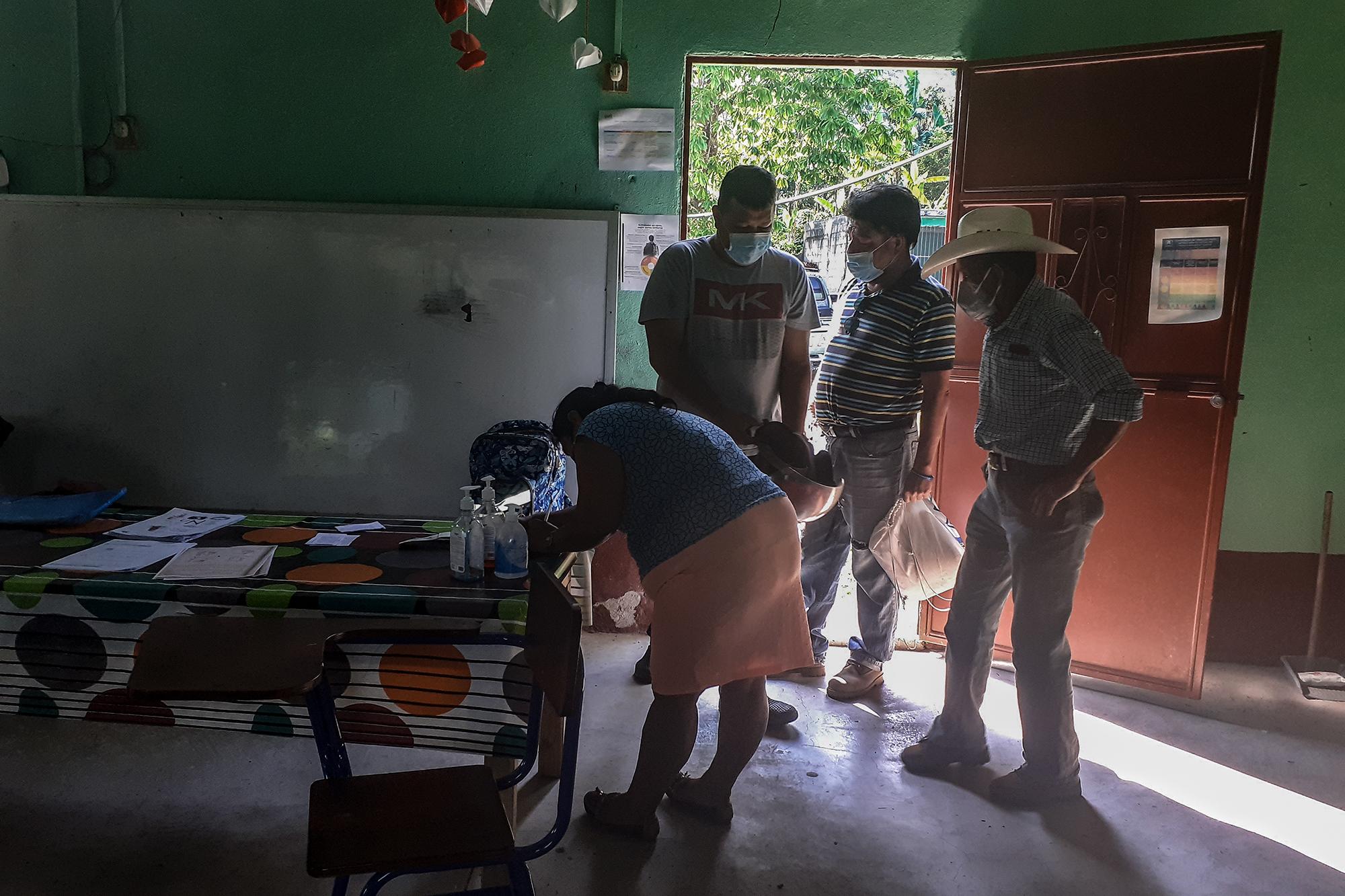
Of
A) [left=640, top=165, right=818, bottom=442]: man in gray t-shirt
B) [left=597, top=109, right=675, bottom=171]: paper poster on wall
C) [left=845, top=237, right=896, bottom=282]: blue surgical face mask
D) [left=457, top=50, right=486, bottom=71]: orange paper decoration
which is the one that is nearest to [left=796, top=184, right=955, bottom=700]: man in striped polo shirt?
[left=845, top=237, right=896, bottom=282]: blue surgical face mask

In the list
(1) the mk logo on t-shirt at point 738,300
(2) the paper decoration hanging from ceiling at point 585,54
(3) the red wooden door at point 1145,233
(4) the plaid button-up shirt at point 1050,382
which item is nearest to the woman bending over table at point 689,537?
(4) the plaid button-up shirt at point 1050,382

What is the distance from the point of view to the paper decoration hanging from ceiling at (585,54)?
3.00 meters

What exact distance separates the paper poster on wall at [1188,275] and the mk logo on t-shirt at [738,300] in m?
1.26

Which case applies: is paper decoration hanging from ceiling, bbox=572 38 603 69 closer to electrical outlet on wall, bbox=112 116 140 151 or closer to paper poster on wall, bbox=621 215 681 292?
paper poster on wall, bbox=621 215 681 292

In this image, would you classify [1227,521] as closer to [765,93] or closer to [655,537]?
[655,537]

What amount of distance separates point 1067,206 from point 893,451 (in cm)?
105

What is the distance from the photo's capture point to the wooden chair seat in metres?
1.34

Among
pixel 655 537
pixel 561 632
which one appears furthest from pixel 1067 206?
pixel 561 632

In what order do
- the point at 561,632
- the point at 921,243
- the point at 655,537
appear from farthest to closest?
1. the point at 921,243
2. the point at 655,537
3. the point at 561,632

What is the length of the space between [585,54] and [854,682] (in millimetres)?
2243

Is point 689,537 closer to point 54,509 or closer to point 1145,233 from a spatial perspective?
point 54,509

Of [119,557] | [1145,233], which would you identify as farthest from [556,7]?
[1145,233]

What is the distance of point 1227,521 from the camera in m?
3.32

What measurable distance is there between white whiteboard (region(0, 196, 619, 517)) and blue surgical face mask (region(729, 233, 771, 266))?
714 mm
